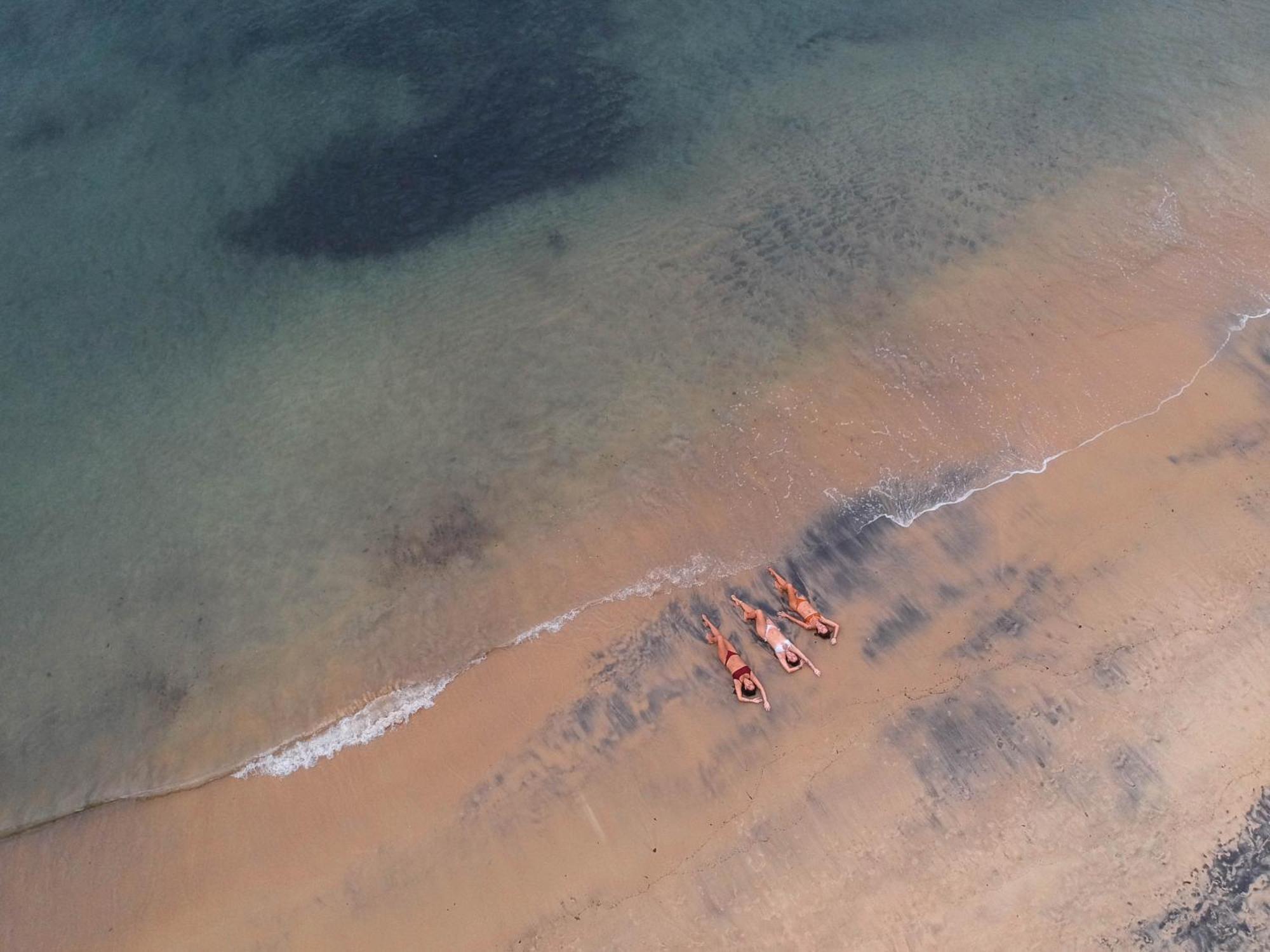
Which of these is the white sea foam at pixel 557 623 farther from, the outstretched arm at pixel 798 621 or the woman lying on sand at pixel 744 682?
the woman lying on sand at pixel 744 682

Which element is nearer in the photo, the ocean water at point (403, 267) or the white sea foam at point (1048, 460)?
the ocean water at point (403, 267)

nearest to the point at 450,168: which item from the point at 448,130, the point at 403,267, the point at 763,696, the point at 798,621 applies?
the point at 448,130

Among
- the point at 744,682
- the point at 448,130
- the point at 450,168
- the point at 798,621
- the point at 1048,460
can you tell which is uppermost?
the point at 448,130

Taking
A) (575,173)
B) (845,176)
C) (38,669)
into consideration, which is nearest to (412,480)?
(38,669)

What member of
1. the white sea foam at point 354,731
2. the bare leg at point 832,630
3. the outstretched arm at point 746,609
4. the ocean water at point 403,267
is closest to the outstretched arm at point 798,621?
the bare leg at point 832,630

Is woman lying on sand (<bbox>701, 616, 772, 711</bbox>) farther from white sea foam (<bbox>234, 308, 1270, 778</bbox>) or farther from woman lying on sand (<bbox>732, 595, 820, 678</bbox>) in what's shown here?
white sea foam (<bbox>234, 308, 1270, 778</bbox>)

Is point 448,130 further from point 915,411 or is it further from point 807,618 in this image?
point 807,618

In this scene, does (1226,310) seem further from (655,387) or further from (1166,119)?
(655,387)
